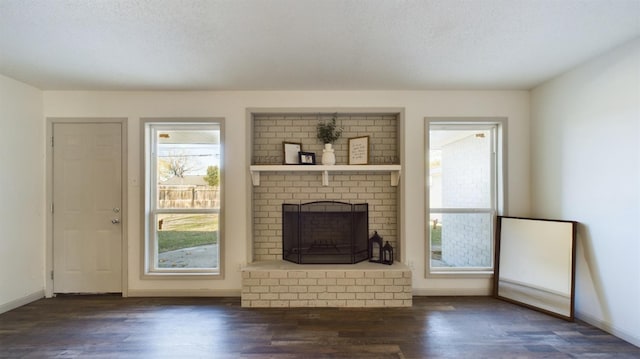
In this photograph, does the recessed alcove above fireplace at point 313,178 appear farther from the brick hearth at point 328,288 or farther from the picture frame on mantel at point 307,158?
the brick hearth at point 328,288

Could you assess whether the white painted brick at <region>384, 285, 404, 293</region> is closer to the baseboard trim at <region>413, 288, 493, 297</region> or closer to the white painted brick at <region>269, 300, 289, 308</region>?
the baseboard trim at <region>413, 288, 493, 297</region>

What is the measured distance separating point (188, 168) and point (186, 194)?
32cm

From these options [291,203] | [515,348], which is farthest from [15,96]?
[515,348]

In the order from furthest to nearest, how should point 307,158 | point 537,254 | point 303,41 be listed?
point 307,158, point 537,254, point 303,41

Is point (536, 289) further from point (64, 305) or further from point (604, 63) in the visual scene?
point (64, 305)

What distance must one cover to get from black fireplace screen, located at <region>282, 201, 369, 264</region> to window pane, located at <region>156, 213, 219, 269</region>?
921 millimetres

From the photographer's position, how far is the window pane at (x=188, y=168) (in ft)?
11.5

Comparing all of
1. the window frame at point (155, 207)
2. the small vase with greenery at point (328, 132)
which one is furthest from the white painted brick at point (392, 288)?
the window frame at point (155, 207)

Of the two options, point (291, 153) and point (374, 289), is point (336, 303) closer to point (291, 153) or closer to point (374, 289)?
point (374, 289)

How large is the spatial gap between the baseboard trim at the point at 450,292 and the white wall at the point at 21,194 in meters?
4.32

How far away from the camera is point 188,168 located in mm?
3504

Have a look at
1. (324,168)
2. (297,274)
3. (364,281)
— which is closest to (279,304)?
(297,274)

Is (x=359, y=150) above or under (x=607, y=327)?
above

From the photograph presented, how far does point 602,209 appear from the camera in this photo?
251 centimetres
